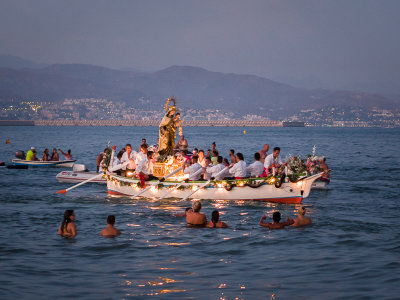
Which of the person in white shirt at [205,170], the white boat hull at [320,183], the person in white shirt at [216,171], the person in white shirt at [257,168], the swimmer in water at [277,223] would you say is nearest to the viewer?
the swimmer in water at [277,223]

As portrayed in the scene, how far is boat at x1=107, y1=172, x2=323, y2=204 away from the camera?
24391 millimetres

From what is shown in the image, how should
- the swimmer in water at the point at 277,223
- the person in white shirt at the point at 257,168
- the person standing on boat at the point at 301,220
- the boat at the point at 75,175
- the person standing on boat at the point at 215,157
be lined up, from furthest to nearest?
the boat at the point at 75,175 → the person standing on boat at the point at 215,157 → the person in white shirt at the point at 257,168 → the person standing on boat at the point at 301,220 → the swimmer in water at the point at 277,223

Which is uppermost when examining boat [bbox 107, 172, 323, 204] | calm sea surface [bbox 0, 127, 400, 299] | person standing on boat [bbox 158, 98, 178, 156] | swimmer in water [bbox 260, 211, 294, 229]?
person standing on boat [bbox 158, 98, 178, 156]

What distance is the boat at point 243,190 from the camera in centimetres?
2439

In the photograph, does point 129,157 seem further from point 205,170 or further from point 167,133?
point 205,170

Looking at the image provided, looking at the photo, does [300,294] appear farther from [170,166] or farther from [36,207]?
[36,207]

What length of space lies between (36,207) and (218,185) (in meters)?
8.36

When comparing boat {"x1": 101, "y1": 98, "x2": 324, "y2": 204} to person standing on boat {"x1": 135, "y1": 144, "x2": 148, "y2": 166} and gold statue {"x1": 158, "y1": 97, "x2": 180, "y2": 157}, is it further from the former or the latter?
person standing on boat {"x1": 135, "y1": 144, "x2": 148, "y2": 166}

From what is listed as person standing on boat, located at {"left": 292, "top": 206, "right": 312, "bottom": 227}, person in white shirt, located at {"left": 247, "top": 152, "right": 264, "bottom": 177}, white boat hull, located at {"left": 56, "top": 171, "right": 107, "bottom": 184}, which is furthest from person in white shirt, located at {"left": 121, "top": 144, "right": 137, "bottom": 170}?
person standing on boat, located at {"left": 292, "top": 206, "right": 312, "bottom": 227}

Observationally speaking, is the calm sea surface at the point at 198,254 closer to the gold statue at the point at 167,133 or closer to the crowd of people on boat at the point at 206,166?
the crowd of people on boat at the point at 206,166

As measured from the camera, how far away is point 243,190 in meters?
24.9

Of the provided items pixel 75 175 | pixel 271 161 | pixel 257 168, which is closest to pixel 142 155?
pixel 257 168

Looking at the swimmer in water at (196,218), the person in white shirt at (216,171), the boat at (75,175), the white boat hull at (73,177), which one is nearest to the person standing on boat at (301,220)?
the swimmer in water at (196,218)

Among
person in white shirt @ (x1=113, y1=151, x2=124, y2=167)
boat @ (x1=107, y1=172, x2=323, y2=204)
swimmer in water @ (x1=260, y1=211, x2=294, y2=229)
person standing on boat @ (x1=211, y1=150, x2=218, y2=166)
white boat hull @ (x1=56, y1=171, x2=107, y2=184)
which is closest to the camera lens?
swimmer in water @ (x1=260, y1=211, x2=294, y2=229)
